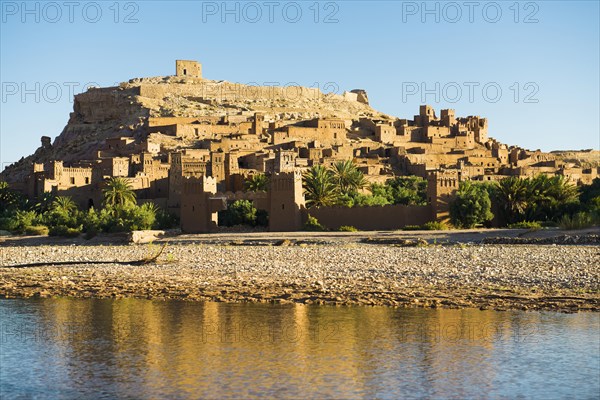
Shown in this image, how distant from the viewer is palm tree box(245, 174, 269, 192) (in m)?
46.8

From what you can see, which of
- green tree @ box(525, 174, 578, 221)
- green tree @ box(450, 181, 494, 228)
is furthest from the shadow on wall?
green tree @ box(525, 174, 578, 221)

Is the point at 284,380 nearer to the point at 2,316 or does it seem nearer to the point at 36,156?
the point at 2,316

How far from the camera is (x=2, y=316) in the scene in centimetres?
1728

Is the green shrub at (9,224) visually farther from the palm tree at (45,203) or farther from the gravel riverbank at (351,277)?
the gravel riverbank at (351,277)

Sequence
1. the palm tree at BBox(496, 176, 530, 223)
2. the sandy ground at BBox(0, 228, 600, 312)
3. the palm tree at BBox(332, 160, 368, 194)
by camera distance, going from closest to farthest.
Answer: the sandy ground at BBox(0, 228, 600, 312) → the palm tree at BBox(496, 176, 530, 223) → the palm tree at BBox(332, 160, 368, 194)

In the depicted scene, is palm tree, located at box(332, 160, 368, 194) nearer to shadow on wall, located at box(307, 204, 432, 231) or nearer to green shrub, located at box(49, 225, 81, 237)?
shadow on wall, located at box(307, 204, 432, 231)

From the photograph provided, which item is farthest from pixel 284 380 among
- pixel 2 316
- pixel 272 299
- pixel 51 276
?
pixel 51 276

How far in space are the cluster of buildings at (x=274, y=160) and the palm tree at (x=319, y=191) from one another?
2.03 m

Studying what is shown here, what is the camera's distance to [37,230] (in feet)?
149

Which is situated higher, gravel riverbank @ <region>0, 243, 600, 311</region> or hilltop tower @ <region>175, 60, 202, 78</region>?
hilltop tower @ <region>175, 60, 202, 78</region>

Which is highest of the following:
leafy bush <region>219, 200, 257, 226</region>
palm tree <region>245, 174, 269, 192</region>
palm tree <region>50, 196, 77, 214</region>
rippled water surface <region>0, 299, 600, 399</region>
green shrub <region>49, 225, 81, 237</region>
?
palm tree <region>245, 174, 269, 192</region>

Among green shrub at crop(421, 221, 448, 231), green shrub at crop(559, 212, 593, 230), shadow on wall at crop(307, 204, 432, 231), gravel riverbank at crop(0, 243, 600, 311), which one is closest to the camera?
gravel riverbank at crop(0, 243, 600, 311)

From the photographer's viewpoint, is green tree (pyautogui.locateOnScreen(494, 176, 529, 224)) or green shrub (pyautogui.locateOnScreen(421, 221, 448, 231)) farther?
green tree (pyautogui.locateOnScreen(494, 176, 529, 224))

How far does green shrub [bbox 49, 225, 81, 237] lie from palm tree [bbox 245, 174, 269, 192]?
381 inches
